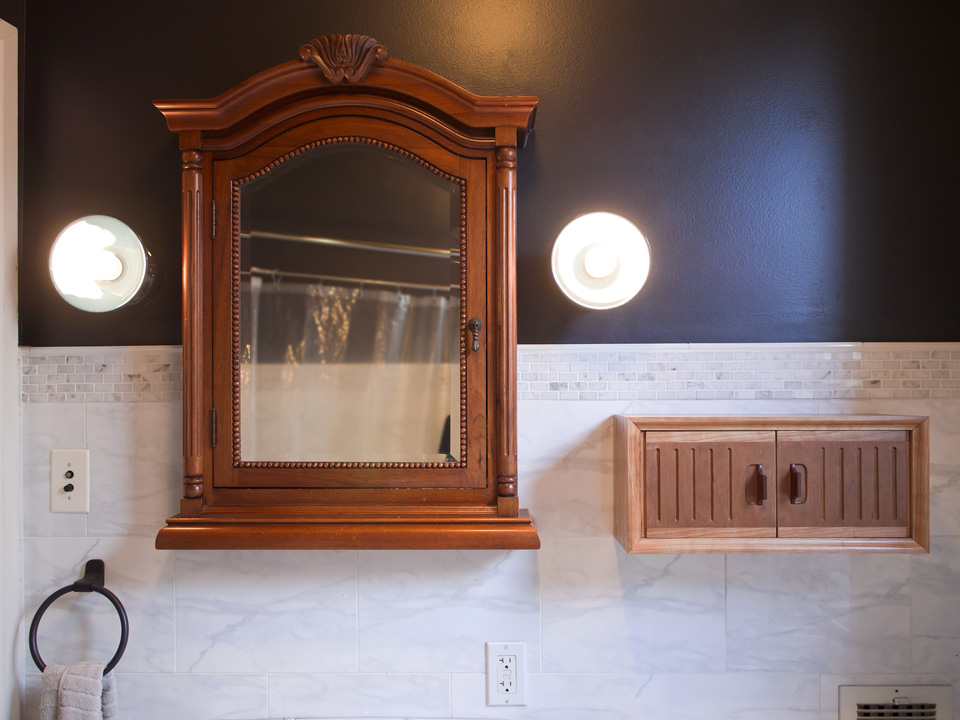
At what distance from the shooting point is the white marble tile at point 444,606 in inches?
45.4

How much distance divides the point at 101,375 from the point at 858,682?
1445mm

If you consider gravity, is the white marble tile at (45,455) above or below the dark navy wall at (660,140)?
below

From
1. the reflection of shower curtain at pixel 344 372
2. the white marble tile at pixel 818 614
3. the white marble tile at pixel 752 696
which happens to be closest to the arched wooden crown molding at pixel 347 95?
the reflection of shower curtain at pixel 344 372

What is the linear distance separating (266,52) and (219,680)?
112cm

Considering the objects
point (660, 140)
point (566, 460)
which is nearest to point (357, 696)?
point (566, 460)

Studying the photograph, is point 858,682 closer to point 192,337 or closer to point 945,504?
point 945,504

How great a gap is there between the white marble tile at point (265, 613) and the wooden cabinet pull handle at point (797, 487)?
739 mm

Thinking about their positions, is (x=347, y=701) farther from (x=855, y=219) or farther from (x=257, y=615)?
(x=855, y=219)

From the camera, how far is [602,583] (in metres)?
1.15

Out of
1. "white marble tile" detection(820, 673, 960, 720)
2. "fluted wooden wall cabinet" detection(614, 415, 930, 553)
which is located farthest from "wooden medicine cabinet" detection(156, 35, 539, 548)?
"white marble tile" detection(820, 673, 960, 720)

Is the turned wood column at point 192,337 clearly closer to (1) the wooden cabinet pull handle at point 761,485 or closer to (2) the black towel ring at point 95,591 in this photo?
(2) the black towel ring at point 95,591

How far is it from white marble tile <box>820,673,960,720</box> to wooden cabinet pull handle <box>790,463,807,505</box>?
381 mm

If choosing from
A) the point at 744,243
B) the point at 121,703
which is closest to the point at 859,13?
the point at 744,243

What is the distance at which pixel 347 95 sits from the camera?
1.05 m
